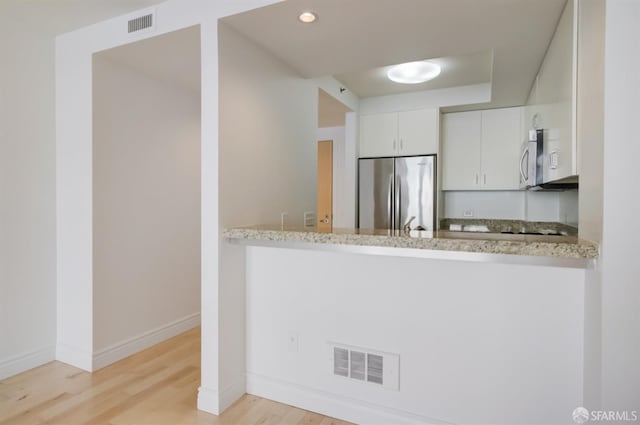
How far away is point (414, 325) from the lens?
1.85 m

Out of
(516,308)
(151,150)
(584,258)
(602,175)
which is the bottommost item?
(516,308)

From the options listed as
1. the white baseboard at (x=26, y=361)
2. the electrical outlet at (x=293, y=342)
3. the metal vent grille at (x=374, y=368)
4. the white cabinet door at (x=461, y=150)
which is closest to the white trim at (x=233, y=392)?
the electrical outlet at (x=293, y=342)

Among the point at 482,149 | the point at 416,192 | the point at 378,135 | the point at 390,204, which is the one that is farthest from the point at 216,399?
the point at 482,149

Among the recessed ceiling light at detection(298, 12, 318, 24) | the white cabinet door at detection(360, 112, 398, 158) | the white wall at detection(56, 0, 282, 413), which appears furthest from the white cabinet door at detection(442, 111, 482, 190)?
the white wall at detection(56, 0, 282, 413)

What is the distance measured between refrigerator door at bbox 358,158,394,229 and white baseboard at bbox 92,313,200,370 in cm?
215

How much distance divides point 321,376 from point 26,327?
212 cm

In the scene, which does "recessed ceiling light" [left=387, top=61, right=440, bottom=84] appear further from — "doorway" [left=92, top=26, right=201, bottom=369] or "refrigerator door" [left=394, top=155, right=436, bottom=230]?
"doorway" [left=92, top=26, right=201, bottom=369]

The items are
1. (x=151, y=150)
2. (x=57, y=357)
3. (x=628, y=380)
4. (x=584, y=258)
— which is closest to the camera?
(x=628, y=380)

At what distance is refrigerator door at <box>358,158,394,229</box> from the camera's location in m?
4.22

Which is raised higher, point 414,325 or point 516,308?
point 516,308

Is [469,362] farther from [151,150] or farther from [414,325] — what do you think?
[151,150]

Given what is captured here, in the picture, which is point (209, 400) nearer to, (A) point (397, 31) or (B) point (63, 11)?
(A) point (397, 31)

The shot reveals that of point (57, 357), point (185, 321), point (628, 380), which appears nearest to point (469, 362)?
point (628, 380)

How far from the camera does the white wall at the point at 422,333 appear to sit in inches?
62.8
